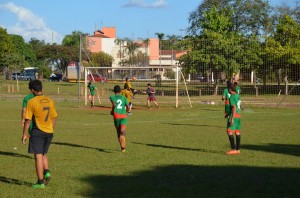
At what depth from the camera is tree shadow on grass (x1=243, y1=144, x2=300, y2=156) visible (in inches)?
550

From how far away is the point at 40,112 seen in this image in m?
9.59

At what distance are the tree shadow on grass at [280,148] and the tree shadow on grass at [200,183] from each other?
284 centimetres

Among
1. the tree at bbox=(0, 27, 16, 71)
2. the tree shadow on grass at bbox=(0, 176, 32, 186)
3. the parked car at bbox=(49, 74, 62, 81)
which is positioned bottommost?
the tree shadow on grass at bbox=(0, 176, 32, 186)

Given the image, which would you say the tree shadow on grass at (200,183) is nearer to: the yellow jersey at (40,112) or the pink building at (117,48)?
the yellow jersey at (40,112)

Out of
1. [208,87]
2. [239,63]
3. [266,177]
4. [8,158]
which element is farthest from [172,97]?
[266,177]

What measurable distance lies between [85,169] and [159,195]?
3.09m

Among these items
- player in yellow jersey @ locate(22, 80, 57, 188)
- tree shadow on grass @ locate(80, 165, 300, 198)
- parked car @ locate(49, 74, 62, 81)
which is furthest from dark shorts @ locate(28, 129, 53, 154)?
parked car @ locate(49, 74, 62, 81)

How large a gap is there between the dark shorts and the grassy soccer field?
2.17ft

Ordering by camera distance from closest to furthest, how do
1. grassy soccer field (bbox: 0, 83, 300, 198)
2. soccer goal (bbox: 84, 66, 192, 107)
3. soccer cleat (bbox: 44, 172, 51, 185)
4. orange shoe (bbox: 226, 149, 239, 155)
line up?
grassy soccer field (bbox: 0, 83, 300, 198) → soccer cleat (bbox: 44, 172, 51, 185) → orange shoe (bbox: 226, 149, 239, 155) → soccer goal (bbox: 84, 66, 192, 107)

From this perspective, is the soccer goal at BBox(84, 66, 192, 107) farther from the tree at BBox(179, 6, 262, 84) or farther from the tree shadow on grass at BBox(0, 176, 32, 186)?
the tree shadow on grass at BBox(0, 176, 32, 186)

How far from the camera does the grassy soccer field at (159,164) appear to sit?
9180 mm

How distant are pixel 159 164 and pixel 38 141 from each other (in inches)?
132

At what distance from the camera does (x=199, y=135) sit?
1855cm

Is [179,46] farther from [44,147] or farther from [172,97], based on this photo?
[44,147]
